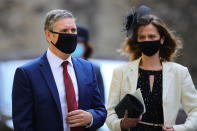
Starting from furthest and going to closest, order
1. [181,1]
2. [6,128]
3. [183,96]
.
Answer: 1. [181,1]
2. [6,128]
3. [183,96]

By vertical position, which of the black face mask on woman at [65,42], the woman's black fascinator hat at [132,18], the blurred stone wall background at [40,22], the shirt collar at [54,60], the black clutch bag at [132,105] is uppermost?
the woman's black fascinator hat at [132,18]

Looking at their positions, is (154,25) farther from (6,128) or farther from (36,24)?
(36,24)

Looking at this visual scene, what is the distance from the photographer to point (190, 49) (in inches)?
327

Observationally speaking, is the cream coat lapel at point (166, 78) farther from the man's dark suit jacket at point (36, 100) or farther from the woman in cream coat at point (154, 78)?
the man's dark suit jacket at point (36, 100)

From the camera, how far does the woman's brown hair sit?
397 centimetres

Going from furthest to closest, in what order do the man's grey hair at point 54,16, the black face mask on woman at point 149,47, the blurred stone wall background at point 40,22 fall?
1. the blurred stone wall background at point 40,22
2. the black face mask on woman at point 149,47
3. the man's grey hair at point 54,16

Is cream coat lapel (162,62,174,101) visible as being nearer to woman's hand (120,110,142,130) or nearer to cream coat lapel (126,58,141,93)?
cream coat lapel (126,58,141,93)

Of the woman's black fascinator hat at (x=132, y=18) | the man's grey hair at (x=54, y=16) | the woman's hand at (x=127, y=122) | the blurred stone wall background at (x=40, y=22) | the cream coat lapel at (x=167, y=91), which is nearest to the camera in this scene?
the man's grey hair at (x=54, y=16)

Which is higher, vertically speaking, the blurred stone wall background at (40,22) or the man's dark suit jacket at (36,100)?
the man's dark suit jacket at (36,100)

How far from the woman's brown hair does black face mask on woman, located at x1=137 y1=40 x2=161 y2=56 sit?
0.39ft

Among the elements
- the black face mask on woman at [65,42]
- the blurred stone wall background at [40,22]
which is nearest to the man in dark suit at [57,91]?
the black face mask on woman at [65,42]

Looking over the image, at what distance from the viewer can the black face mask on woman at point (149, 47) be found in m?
3.89

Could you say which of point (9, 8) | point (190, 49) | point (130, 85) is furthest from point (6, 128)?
point (9, 8)

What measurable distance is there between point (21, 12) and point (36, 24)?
681 millimetres
